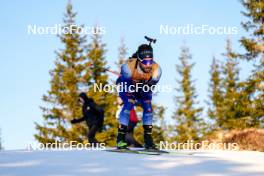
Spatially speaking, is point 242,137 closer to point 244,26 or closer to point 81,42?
point 244,26

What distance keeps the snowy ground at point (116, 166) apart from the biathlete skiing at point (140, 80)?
1323 millimetres

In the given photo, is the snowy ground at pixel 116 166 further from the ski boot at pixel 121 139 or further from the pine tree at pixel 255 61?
the pine tree at pixel 255 61

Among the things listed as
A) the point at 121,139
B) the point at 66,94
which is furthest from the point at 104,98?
the point at 121,139

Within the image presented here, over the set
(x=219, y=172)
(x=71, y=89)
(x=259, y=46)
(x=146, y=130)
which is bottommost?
(x=219, y=172)

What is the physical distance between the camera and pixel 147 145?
25.3 ft

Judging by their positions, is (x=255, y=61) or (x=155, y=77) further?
(x=255, y=61)

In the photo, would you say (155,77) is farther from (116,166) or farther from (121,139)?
(116,166)

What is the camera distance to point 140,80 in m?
7.40

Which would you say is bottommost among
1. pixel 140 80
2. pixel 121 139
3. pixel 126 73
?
pixel 121 139

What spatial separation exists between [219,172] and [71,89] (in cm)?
2248

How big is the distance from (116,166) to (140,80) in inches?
93.0

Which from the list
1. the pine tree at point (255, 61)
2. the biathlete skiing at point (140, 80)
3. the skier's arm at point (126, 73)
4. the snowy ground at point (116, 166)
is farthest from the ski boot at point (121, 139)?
the pine tree at point (255, 61)

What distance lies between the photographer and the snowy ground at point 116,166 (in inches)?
192

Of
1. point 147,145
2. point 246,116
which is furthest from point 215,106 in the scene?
point 147,145
